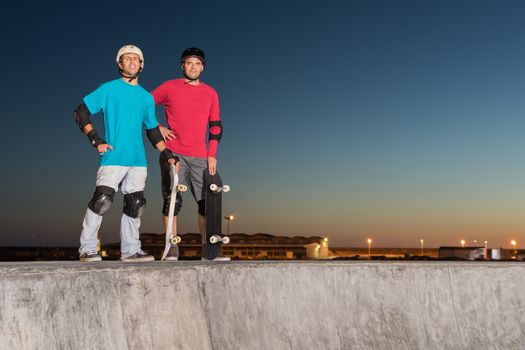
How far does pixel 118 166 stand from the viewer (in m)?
6.45

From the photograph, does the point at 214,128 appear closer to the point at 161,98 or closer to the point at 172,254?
the point at 161,98

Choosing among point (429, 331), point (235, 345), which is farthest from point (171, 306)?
point (429, 331)

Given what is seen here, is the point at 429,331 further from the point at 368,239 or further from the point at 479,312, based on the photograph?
the point at 368,239

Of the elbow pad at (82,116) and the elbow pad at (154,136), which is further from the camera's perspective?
the elbow pad at (154,136)

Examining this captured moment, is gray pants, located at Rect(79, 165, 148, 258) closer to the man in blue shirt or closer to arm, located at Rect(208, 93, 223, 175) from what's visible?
the man in blue shirt

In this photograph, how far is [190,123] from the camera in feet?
24.1

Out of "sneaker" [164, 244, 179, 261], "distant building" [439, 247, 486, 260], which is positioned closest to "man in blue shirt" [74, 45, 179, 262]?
"sneaker" [164, 244, 179, 261]

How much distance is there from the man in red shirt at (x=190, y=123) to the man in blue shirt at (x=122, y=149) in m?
0.38

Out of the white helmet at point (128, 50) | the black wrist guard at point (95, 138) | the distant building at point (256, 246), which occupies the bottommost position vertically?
the distant building at point (256, 246)

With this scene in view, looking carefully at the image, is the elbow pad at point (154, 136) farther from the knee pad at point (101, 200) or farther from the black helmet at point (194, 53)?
the black helmet at point (194, 53)

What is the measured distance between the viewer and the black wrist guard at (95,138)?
636 cm

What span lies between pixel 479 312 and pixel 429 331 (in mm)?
574

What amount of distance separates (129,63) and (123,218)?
193 cm

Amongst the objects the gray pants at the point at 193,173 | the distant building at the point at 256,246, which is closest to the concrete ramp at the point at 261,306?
the gray pants at the point at 193,173
